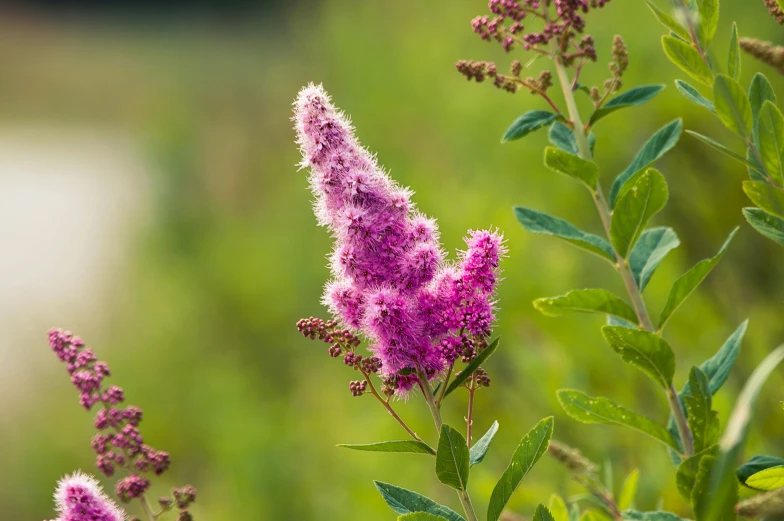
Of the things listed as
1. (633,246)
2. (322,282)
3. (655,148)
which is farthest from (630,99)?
(322,282)

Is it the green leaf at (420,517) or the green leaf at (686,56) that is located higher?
the green leaf at (686,56)

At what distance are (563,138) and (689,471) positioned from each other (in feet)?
1.33

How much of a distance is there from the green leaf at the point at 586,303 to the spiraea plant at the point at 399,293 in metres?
0.06

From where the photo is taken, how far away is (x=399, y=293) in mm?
821

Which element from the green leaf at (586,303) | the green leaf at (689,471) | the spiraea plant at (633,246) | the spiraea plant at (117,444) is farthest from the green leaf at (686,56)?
the spiraea plant at (117,444)

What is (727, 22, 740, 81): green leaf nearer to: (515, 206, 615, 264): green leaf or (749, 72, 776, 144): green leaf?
(749, 72, 776, 144): green leaf

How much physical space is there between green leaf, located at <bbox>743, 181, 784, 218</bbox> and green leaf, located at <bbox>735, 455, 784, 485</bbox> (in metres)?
0.23

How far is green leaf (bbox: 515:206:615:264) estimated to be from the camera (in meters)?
0.91

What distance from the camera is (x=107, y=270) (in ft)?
24.5

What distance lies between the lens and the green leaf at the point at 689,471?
0.77 m

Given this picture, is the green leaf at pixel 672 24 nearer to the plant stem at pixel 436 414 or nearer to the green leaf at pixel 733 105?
the green leaf at pixel 733 105

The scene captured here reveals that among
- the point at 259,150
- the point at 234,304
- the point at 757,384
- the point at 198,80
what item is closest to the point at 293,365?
the point at 234,304

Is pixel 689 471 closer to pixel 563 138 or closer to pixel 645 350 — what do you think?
pixel 645 350

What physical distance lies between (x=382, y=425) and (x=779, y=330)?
1067 millimetres
